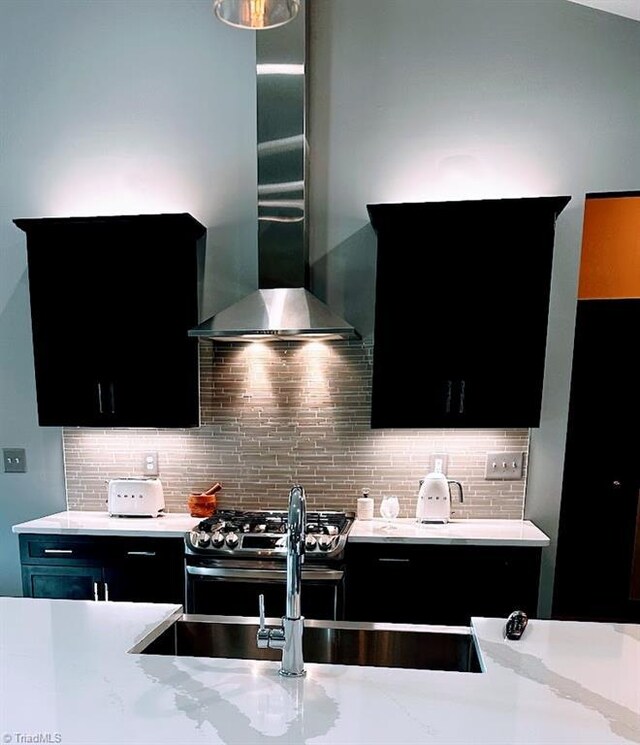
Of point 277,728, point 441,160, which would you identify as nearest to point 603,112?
point 441,160

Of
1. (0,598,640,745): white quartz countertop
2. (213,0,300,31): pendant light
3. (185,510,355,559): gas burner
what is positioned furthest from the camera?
(185,510,355,559): gas burner

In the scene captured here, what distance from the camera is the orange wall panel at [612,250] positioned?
319 centimetres

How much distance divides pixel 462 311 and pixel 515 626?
1438mm

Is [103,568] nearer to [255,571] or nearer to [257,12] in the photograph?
[255,571]

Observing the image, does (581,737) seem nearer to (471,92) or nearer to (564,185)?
(564,185)

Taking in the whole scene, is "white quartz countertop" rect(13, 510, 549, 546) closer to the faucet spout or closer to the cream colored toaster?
the cream colored toaster

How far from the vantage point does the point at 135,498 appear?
2564mm

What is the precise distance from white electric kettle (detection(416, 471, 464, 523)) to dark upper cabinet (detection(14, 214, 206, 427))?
123cm

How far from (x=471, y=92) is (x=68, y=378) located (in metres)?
2.56

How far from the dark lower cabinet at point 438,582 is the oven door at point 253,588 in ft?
0.39

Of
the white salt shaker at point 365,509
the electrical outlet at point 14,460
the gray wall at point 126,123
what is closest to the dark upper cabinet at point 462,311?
the white salt shaker at point 365,509

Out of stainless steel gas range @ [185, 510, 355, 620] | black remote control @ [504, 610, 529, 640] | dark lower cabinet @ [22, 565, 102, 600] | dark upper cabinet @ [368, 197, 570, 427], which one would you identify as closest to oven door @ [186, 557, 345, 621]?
stainless steel gas range @ [185, 510, 355, 620]

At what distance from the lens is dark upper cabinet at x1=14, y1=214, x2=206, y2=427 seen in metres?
2.44

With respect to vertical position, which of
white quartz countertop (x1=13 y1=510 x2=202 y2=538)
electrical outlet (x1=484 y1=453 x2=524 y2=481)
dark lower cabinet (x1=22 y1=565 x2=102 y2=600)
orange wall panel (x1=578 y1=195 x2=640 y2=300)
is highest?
orange wall panel (x1=578 y1=195 x2=640 y2=300)
